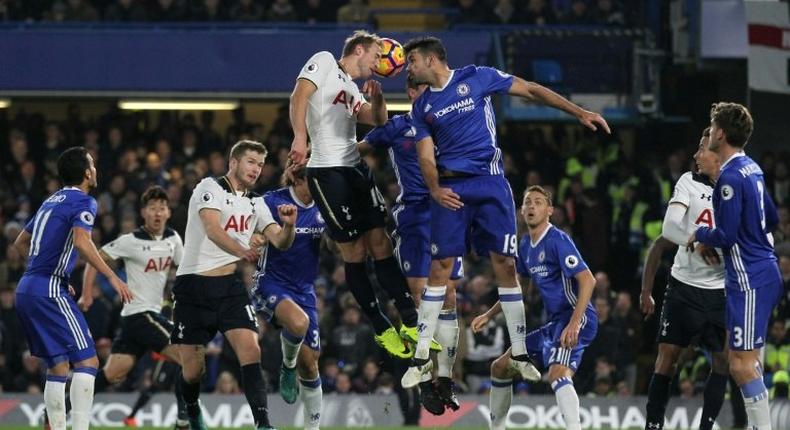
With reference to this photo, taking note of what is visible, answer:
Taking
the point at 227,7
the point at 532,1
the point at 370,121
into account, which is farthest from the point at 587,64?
the point at 370,121

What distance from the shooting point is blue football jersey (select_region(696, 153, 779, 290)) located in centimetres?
1085

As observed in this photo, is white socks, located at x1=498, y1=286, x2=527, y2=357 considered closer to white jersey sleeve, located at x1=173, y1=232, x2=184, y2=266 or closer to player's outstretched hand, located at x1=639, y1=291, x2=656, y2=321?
player's outstretched hand, located at x1=639, y1=291, x2=656, y2=321

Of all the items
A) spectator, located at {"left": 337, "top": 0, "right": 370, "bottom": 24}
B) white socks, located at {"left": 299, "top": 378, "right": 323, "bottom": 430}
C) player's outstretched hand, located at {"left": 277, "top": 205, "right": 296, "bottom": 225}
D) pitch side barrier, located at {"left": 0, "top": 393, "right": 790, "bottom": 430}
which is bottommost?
pitch side barrier, located at {"left": 0, "top": 393, "right": 790, "bottom": 430}

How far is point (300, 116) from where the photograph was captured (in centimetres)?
1145

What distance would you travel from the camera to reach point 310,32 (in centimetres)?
2183

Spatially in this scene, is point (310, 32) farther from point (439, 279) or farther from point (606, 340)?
point (439, 279)

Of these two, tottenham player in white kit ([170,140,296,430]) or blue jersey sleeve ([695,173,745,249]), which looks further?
tottenham player in white kit ([170,140,296,430])

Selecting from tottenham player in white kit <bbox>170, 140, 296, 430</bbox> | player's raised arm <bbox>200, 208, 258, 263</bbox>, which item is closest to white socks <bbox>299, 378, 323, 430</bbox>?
tottenham player in white kit <bbox>170, 140, 296, 430</bbox>

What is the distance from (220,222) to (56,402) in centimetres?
194

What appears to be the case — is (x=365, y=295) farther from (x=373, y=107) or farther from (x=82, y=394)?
(x=82, y=394)

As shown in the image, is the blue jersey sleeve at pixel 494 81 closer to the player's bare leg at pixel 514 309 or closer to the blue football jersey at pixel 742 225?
the player's bare leg at pixel 514 309

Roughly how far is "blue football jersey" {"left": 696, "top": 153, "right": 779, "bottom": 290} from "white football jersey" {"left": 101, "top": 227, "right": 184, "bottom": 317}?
241 inches

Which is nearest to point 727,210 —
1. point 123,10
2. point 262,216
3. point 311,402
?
point 262,216

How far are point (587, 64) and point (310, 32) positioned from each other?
13.4 ft
